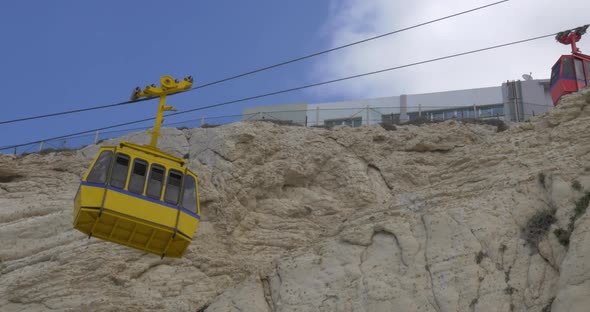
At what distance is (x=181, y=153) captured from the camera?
25859 millimetres

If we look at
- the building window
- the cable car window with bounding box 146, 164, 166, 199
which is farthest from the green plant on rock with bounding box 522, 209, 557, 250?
the building window

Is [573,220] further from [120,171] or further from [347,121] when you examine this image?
[347,121]

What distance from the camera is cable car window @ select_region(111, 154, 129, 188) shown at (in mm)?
15285

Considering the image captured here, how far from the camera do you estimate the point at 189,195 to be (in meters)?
16.1

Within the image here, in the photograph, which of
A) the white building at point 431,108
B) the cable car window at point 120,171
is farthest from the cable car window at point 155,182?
the white building at point 431,108

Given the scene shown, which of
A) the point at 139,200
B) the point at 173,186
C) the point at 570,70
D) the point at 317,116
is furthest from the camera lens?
the point at 317,116

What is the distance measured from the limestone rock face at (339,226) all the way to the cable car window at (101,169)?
15.0 ft

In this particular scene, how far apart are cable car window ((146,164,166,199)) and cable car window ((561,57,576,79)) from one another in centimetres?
1619

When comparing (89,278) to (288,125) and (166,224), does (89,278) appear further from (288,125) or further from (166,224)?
(288,125)

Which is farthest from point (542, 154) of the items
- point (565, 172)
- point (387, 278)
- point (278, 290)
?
point (278, 290)

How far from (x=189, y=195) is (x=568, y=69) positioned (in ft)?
52.8

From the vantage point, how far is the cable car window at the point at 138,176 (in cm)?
1544

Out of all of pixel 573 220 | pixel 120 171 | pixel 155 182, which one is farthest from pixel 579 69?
pixel 120 171

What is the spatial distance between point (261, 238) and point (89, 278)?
5.34 meters
